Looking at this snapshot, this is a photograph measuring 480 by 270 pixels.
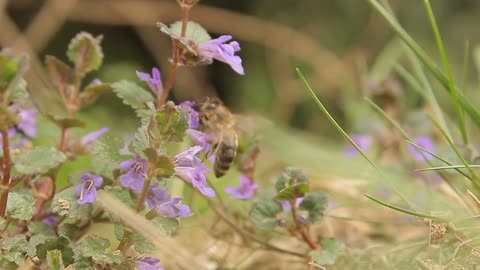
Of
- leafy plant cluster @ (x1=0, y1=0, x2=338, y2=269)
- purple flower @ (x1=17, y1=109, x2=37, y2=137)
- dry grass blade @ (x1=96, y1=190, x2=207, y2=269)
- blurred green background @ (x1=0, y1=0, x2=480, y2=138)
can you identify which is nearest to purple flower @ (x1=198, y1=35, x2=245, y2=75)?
leafy plant cluster @ (x1=0, y1=0, x2=338, y2=269)

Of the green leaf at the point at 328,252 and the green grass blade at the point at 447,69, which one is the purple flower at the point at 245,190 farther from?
the green grass blade at the point at 447,69

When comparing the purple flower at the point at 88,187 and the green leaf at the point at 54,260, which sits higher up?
the purple flower at the point at 88,187

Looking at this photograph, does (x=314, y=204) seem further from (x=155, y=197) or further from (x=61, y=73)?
(x=61, y=73)

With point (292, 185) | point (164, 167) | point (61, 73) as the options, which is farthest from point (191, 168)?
point (61, 73)

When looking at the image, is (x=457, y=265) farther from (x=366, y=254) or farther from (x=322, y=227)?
(x=322, y=227)

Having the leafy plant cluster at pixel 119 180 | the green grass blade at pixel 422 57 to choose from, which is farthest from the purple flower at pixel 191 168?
the green grass blade at pixel 422 57

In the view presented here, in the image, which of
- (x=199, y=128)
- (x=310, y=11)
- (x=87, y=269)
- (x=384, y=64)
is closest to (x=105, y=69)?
(x=310, y=11)
